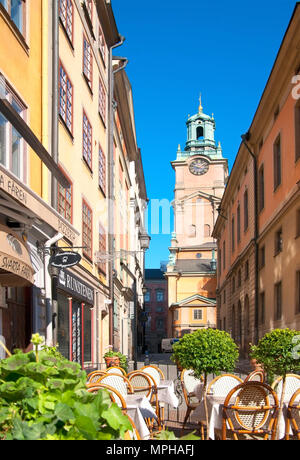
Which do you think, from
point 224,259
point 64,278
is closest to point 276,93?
point 64,278

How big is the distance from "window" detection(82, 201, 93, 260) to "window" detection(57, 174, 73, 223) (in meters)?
2.07

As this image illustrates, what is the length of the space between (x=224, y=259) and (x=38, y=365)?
49637mm

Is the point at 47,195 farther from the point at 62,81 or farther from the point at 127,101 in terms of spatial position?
the point at 127,101

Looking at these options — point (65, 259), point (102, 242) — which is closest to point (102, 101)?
point (102, 242)

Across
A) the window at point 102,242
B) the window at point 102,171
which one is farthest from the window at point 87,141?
the window at point 102,242

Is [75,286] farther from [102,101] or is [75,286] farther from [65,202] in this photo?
[102,101]

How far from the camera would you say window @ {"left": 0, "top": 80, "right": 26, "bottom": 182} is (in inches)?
385

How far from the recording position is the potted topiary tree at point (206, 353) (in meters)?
7.89

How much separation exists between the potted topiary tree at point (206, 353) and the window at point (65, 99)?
7.77 metres

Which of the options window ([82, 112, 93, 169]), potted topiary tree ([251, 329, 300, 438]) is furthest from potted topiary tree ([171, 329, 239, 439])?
window ([82, 112, 93, 169])

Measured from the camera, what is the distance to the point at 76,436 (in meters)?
2.62

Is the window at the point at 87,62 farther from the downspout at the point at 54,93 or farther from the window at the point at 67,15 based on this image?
the downspout at the point at 54,93

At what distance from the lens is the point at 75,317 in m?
17.2
